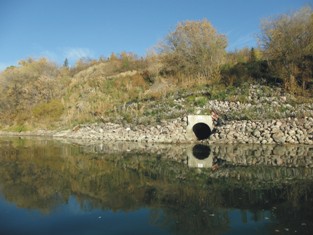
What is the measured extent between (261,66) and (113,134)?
13675mm

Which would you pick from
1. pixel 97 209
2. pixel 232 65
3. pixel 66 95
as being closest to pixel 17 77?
pixel 66 95

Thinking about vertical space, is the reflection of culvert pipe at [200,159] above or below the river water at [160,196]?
above

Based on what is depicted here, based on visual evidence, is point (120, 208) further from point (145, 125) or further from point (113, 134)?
point (113, 134)

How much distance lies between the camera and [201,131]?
24953 mm

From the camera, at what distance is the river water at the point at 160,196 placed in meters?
6.12

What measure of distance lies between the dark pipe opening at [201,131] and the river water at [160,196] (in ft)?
32.6

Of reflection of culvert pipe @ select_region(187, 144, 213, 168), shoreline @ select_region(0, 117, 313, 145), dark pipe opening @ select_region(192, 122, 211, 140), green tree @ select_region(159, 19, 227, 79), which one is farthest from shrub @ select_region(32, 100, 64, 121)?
reflection of culvert pipe @ select_region(187, 144, 213, 168)

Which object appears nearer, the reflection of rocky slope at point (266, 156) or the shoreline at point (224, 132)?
the reflection of rocky slope at point (266, 156)

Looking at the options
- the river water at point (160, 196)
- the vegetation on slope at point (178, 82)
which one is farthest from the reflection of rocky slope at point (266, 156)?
the vegetation on slope at point (178, 82)

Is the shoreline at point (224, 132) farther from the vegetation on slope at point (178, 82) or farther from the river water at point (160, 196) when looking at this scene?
the river water at point (160, 196)

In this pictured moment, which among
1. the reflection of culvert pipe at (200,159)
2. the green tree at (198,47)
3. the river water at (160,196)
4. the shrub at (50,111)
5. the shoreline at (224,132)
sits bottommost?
the river water at (160,196)

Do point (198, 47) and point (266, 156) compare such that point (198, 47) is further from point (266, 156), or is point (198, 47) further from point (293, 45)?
point (266, 156)

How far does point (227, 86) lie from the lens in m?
25.3

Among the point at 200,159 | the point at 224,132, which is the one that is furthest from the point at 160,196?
the point at 224,132
